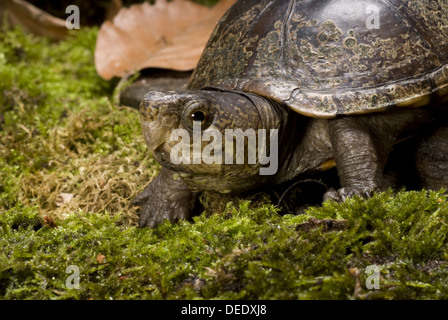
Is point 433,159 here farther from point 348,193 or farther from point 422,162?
point 348,193

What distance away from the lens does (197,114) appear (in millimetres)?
2102

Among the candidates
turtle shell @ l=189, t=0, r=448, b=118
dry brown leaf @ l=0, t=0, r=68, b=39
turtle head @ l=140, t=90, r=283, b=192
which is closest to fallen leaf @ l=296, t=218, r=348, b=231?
turtle head @ l=140, t=90, r=283, b=192

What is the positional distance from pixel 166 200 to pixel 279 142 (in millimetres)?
742

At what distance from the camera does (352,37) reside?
2.39m

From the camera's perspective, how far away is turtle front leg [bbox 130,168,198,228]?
8.91 ft

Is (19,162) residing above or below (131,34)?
below

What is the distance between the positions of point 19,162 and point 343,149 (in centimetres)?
211

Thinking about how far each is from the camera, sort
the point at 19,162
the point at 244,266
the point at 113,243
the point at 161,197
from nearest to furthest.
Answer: the point at 244,266 → the point at 113,243 → the point at 161,197 → the point at 19,162

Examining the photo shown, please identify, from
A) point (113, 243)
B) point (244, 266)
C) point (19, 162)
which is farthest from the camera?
point (19, 162)

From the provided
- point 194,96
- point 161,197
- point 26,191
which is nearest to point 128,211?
point 161,197

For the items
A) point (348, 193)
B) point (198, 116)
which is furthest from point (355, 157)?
point (198, 116)

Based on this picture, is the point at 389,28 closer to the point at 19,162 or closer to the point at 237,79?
the point at 237,79

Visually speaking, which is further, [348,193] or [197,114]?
[348,193]

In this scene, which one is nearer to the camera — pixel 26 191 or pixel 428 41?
pixel 428 41
